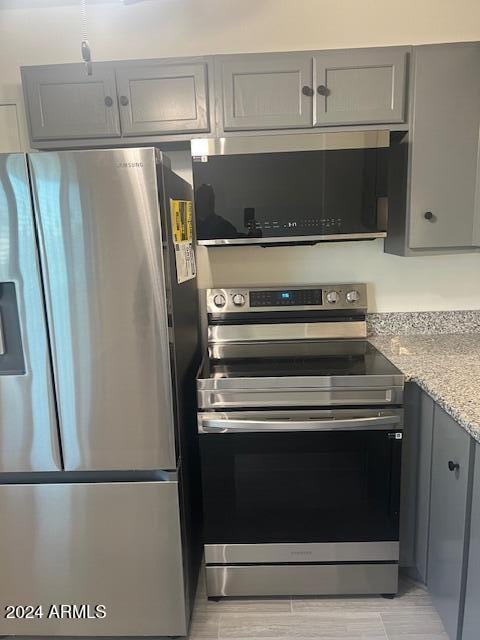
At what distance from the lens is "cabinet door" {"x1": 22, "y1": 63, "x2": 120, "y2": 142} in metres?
1.88

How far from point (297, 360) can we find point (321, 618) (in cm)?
100

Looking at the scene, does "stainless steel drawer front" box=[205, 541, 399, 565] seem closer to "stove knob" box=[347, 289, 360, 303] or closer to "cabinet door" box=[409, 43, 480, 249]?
"stove knob" box=[347, 289, 360, 303]

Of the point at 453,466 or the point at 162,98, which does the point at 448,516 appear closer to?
the point at 453,466

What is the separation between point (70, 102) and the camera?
1.89 meters

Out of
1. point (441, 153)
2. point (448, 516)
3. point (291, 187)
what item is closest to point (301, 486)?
point (448, 516)

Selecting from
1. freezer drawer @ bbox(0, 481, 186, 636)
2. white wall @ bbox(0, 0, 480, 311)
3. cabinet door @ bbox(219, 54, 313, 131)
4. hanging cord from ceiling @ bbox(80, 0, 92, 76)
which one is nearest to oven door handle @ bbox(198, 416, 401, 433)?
freezer drawer @ bbox(0, 481, 186, 636)

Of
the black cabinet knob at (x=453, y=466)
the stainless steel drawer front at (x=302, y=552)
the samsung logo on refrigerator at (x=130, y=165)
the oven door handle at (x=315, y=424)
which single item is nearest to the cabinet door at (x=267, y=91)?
the samsung logo on refrigerator at (x=130, y=165)

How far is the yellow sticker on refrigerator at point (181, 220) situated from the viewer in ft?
5.36

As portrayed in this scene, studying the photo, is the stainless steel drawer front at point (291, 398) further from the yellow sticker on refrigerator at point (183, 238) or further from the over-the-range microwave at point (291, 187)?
the over-the-range microwave at point (291, 187)

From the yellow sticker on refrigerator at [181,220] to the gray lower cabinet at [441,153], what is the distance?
2.99 feet

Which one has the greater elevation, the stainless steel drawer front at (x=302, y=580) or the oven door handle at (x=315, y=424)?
the oven door handle at (x=315, y=424)

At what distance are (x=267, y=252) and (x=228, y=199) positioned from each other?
0.49 meters

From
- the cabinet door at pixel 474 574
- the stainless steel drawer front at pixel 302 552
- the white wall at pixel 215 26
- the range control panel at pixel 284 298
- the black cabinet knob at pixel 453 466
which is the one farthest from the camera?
the range control panel at pixel 284 298

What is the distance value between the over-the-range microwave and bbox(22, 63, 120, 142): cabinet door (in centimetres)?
42
